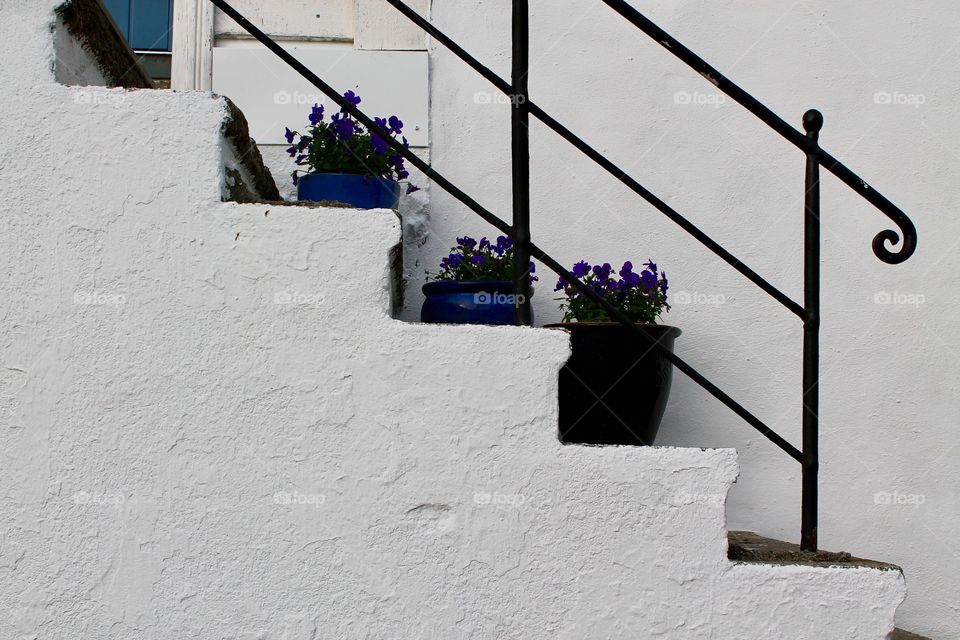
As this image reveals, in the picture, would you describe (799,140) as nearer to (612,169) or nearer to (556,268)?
(612,169)

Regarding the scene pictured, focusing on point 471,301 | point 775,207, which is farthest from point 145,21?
point 775,207

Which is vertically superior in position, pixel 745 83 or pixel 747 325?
pixel 745 83

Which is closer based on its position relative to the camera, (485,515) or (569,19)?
(485,515)

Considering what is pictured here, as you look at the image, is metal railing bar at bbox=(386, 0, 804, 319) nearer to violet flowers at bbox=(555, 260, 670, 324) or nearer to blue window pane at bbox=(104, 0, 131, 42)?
violet flowers at bbox=(555, 260, 670, 324)

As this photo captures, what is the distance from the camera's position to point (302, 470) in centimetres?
189

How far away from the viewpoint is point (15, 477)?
1.89 meters

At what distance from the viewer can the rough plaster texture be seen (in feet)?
6.12

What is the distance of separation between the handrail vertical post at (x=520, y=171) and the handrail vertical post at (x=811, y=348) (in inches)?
24.8

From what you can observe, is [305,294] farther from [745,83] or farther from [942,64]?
[942,64]

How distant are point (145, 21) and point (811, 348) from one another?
2.74 meters

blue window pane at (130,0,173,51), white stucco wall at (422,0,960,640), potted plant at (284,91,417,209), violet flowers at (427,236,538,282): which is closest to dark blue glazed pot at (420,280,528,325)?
violet flowers at (427,236,538,282)

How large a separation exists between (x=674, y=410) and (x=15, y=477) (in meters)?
2.05

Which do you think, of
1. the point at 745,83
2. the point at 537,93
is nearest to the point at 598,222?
the point at 537,93

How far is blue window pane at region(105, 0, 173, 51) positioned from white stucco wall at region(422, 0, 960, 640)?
3.46ft
